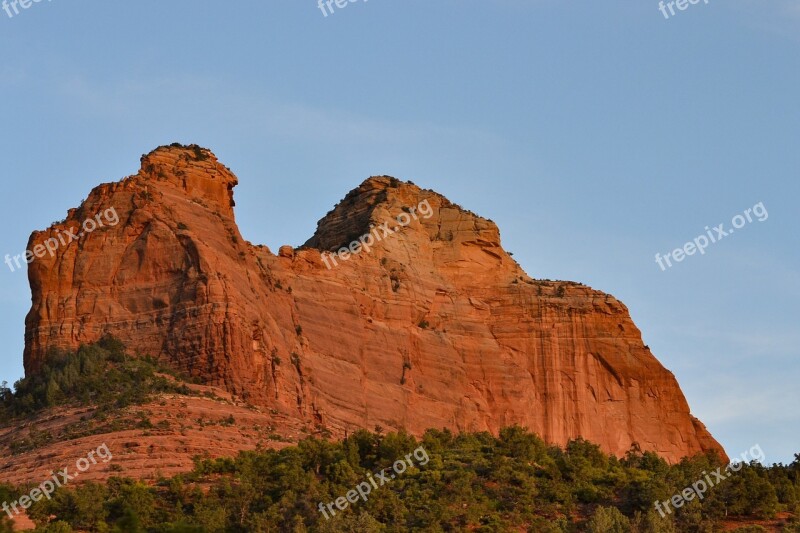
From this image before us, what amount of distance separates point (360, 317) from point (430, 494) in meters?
27.5

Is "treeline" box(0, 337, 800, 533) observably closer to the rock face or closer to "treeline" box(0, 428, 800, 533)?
"treeline" box(0, 428, 800, 533)

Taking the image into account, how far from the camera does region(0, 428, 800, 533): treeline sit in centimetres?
7350

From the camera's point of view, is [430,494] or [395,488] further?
[395,488]

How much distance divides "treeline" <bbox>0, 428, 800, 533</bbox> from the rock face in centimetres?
1130

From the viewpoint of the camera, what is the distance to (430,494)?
7800 cm

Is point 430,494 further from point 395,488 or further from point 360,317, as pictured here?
point 360,317

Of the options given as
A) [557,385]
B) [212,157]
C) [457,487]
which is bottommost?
[457,487]

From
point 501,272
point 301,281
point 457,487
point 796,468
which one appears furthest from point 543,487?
point 501,272

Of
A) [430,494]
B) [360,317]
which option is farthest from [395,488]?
[360,317]

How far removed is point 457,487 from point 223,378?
16250 millimetres

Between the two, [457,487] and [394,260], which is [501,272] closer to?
[394,260]

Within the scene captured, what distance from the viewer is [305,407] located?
95.9 metres

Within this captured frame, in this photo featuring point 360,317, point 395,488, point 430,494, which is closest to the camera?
point 430,494

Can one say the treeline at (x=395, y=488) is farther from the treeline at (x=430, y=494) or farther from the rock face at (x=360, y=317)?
the rock face at (x=360, y=317)
